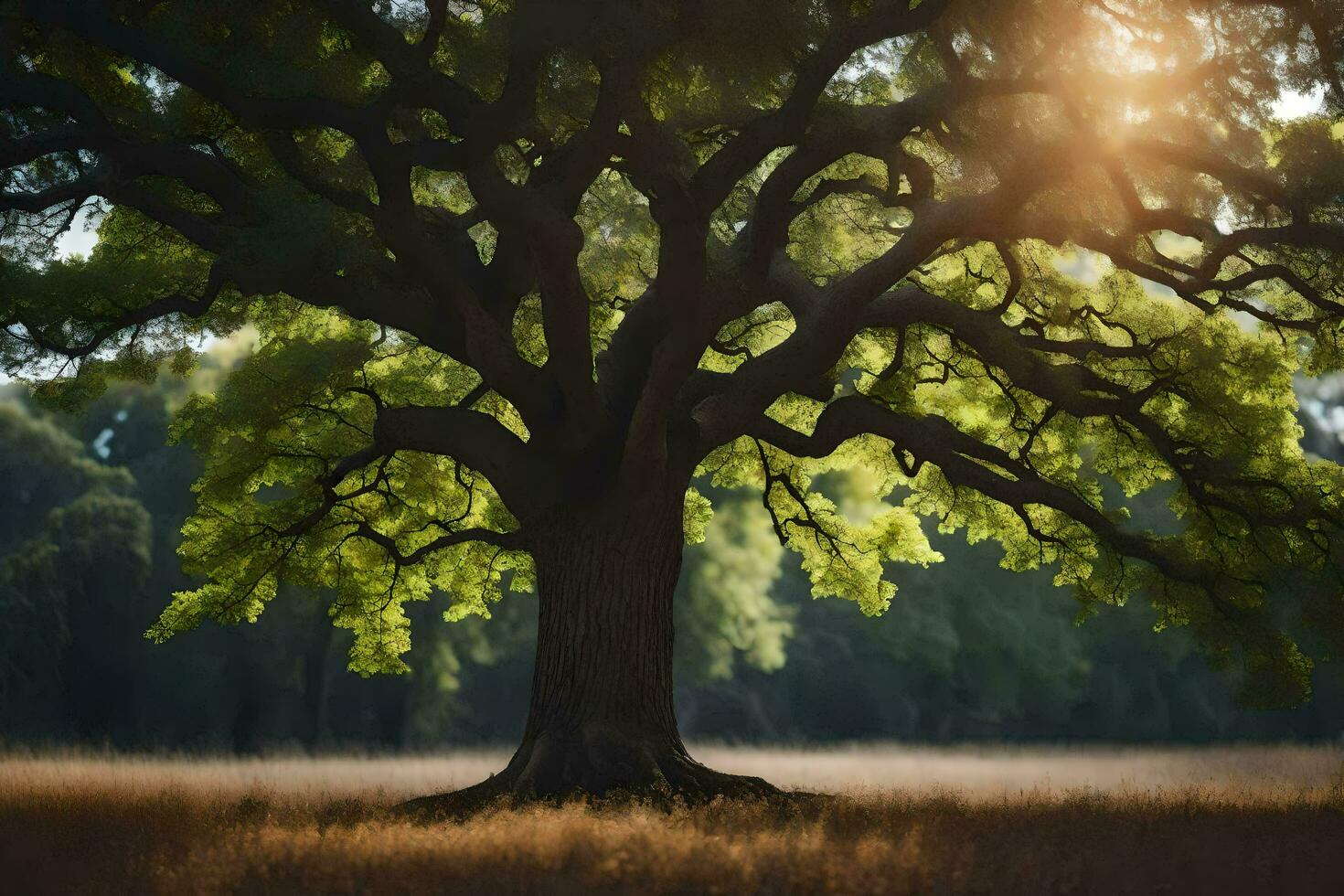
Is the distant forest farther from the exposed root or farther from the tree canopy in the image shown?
the exposed root

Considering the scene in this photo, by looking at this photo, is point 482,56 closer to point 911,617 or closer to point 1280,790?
point 1280,790

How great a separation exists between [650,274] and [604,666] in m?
6.71

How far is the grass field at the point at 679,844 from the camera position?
26.0 ft

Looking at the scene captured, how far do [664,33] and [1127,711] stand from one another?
40521 mm

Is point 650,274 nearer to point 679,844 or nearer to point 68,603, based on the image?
point 679,844

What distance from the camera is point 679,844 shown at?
8.47 m

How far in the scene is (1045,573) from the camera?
42781mm

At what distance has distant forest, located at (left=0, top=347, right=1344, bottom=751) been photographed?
35344 mm

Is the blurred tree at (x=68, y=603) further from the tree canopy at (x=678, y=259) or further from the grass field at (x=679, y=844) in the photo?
the grass field at (x=679, y=844)

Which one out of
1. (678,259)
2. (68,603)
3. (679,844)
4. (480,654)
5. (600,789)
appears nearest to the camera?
(679,844)

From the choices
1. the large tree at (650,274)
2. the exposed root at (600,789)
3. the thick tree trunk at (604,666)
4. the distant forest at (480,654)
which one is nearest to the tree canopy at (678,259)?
the large tree at (650,274)

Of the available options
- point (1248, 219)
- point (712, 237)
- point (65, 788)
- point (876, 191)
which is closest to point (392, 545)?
point (65, 788)

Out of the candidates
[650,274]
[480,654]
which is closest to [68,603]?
[480,654]

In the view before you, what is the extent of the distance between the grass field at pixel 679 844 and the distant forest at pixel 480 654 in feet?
62.2
